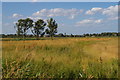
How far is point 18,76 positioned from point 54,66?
4.23ft

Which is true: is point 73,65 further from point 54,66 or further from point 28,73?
point 28,73

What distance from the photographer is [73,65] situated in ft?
13.3

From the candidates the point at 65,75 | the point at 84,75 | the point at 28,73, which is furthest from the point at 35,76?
the point at 84,75

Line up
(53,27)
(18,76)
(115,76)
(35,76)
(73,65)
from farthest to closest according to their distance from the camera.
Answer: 1. (53,27)
2. (73,65)
3. (115,76)
4. (35,76)
5. (18,76)

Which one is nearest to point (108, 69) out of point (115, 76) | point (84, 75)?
point (115, 76)

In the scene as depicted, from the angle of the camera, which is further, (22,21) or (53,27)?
(22,21)

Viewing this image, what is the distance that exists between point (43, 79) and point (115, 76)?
4.78ft

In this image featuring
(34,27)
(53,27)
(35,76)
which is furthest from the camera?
(34,27)

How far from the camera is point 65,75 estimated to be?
347 cm

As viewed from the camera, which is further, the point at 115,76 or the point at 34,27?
the point at 34,27

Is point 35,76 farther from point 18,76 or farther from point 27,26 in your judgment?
point 27,26

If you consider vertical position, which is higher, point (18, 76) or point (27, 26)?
point (27, 26)

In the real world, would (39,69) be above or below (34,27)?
below

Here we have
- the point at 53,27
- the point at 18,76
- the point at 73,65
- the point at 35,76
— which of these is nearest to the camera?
the point at 18,76
